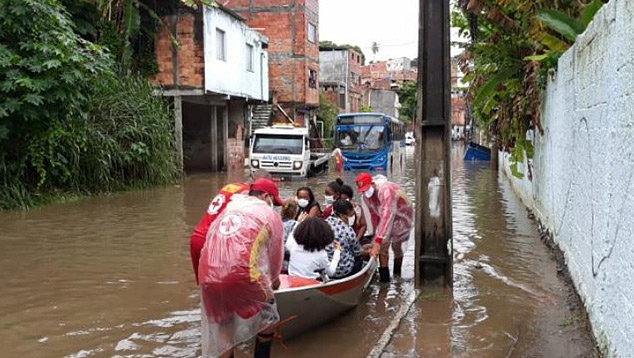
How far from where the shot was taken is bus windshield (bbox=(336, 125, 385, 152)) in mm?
29594

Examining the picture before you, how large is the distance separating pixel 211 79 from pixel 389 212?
59.9ft

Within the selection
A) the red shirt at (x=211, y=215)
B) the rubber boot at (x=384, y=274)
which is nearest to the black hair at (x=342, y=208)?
the rubber boot at (x=384, y=274)

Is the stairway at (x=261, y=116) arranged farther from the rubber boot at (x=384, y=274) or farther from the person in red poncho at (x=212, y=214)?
the person in red poncho at (x=212, y=214)

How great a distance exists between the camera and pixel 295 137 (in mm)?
25609

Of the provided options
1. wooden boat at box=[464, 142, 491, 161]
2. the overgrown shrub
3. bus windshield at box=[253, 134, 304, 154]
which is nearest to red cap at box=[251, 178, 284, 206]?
the overgrown shrub

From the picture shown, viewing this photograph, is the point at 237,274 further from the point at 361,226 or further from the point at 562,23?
the point at 562,23

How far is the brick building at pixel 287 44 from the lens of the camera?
129ft

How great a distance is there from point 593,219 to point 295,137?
20008 mm

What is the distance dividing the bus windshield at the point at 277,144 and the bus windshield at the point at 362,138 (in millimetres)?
4649

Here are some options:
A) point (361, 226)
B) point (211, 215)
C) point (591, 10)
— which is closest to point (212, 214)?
point (211, 215)

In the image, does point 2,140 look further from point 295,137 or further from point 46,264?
point 295,137

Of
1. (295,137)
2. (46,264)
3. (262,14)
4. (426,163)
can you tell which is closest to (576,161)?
(426,163)

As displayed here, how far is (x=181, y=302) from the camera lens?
7.88 meters

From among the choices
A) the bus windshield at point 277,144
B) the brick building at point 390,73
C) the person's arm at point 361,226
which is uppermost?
the brick building at point 390,73
